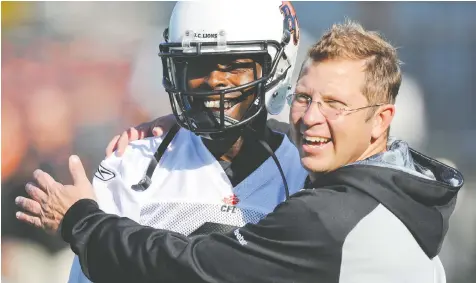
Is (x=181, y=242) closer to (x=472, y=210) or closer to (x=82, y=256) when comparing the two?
(x=82, y=256)

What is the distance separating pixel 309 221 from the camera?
2037 millimetres

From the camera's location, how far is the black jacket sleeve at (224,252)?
2.05 m

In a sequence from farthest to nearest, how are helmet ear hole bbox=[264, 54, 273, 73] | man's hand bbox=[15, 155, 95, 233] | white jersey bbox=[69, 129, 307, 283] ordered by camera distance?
helmet ear hole bbox=[264, 54, 273, 73], white jersey bbox=[69, 129, 307, 283], man's hand bbox=[15, 155, 95, 233]

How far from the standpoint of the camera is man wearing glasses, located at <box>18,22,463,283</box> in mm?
2057

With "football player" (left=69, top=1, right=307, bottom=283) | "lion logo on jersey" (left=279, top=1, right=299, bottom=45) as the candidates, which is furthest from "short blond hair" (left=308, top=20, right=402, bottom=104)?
"lion logo on jersey" (left=279, top=1, right=299, bottom=45)

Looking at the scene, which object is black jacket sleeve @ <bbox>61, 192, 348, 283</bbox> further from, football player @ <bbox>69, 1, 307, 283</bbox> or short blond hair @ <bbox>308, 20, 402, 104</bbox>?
short blond hair @ <bbox>308, 20, 402, 104</bbox>

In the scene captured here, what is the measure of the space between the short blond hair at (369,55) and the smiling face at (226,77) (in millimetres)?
290

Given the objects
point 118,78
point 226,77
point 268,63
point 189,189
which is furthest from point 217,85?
point 118,78

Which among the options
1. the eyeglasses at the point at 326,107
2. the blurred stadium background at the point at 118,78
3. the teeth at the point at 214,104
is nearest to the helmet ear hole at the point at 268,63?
the teeth at the point at 214,104

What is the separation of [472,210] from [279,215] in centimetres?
349

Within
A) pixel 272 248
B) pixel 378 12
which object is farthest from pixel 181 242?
pixel 378 12

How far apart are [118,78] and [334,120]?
3639mm

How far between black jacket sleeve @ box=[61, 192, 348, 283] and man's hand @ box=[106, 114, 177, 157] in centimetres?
57

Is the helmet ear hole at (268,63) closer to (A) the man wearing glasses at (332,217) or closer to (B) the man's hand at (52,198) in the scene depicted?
(A) the man wearing glasses at (332,217)
